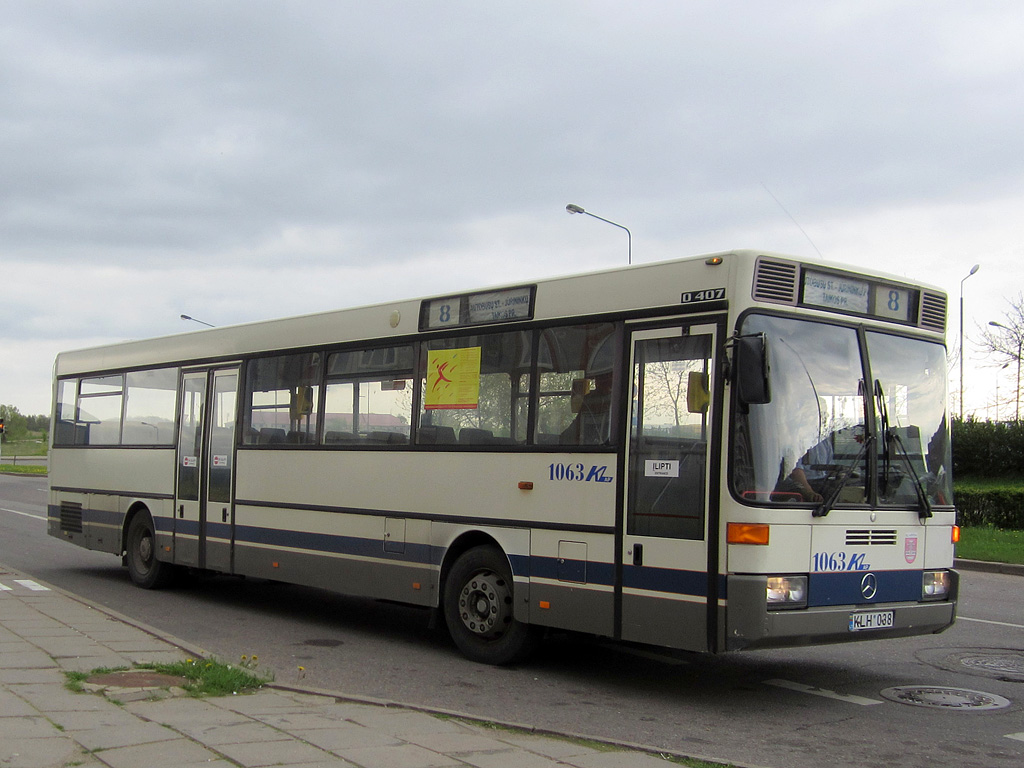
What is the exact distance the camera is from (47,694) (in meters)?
6.79

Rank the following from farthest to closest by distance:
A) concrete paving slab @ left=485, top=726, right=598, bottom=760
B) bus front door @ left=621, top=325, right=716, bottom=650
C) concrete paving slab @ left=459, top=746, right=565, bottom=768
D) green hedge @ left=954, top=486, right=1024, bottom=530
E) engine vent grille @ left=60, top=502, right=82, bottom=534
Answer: green hedge @ left=954, top=486, right=1024, bottom=530 < engine vent grille @ left=60, top=502, right=82, bottom=534 < bus front door @ left=621, top=325, right=716, bottom=650 < concrete paving slab @ left=485, top=726, right=598, bottom=760 < concrete paving slab @ left=459, top=746, right=565, bottom=768

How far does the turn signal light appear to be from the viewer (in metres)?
7.15

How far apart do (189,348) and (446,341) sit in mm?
5080

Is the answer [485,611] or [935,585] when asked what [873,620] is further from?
[485,611]

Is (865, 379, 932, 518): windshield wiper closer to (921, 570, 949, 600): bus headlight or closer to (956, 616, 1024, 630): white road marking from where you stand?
(921, 570, 949, 600): bus headlight

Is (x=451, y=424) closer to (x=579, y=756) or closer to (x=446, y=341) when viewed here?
(x=446, y=341)

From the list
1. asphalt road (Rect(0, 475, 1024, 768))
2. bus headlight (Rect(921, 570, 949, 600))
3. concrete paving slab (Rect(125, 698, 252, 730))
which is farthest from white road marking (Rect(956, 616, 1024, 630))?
concrete paving slab (Rect(125, 698, 252, 730))

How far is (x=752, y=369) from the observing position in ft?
23.2

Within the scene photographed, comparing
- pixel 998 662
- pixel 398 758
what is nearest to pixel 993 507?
pixel 998 662

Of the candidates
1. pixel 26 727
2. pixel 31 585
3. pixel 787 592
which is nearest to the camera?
pixel 26 727

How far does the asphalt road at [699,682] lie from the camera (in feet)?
21.7

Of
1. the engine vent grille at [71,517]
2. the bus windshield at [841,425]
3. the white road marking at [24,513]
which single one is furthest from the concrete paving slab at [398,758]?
the white road marking at [24,513]

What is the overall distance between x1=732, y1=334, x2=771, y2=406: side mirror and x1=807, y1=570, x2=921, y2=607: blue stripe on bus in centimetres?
135

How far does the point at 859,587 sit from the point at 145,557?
381 inches
